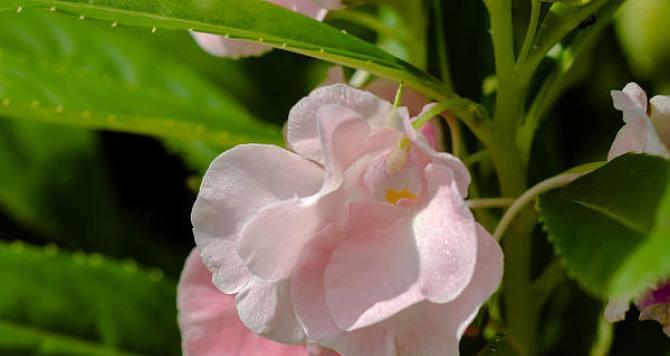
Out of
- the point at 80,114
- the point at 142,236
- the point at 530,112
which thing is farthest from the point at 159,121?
the point at 142,236

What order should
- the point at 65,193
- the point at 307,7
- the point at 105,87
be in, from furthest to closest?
the point at 65,193
the point at 105,87
the point at 307,7

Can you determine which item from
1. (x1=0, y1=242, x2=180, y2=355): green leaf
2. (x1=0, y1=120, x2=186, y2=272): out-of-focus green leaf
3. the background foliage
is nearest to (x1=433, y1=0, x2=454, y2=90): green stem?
the background foliage

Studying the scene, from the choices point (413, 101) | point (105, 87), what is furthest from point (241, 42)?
point (105, 87)

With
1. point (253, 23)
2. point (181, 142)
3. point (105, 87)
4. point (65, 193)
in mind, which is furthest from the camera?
point (65, 193)

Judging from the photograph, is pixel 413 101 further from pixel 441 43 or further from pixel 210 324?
pixel 210 324

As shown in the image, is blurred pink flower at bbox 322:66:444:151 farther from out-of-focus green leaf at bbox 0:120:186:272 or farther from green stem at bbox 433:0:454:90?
out-of-focus green leaf at bbox 0:120:186:272

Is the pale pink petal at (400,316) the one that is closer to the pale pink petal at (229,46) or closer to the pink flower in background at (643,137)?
the pink flower in background at (643,137)

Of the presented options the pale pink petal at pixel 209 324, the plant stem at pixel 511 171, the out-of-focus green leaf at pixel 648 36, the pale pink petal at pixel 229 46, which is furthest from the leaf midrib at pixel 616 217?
the out-of-focus green leaf at pixel 648 36

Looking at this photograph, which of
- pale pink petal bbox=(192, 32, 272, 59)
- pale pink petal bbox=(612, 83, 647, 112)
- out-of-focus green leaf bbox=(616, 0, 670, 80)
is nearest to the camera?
pale pink petal bbox=(612, 83, 647, 112)
